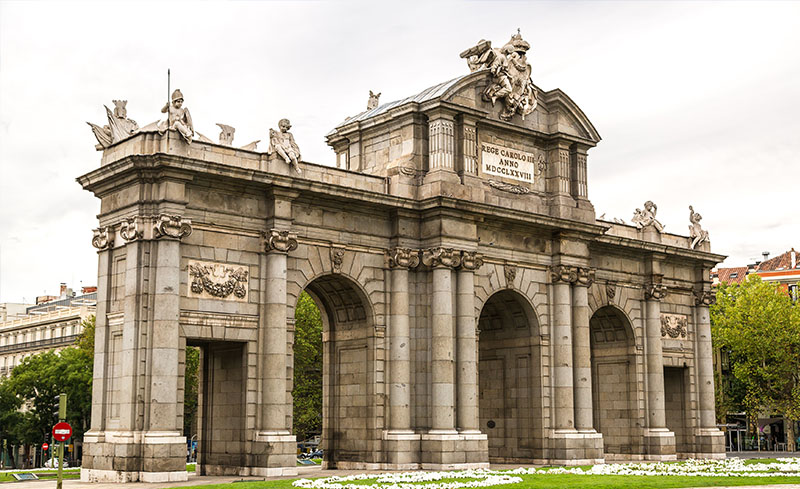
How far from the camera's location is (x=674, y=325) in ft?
161

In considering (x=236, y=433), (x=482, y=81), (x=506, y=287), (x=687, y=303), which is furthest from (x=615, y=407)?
(x=236, y=433)

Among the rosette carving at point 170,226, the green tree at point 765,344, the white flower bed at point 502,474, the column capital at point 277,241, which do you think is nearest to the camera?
the white flower bed at point 502,474

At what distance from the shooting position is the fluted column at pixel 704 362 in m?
48.8

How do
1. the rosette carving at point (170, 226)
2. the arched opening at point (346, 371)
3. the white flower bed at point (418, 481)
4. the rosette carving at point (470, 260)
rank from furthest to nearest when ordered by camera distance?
1. the rosette carving at point (470, 260)
2. the arched opening at point (346, 371)
3. the rosette carving at point (170, 226)
4. the white flower bed at point (418, 481)

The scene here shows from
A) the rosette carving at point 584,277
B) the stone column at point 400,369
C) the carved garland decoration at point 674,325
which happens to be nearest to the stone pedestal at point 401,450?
the stone column at point 400,369

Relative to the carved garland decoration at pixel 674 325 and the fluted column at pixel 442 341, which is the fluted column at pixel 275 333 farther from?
the carved garland decoration at pixel 674 325

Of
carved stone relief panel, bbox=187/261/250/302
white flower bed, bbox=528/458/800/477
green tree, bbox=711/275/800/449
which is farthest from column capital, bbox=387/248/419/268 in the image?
green tree, bbox=711/275/800/449

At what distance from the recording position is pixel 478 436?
3647 cm

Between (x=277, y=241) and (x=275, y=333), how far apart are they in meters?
3.12

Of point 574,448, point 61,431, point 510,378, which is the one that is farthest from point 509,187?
point 61,431

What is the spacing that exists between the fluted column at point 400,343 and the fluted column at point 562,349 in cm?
724

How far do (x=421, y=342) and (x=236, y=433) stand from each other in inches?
305

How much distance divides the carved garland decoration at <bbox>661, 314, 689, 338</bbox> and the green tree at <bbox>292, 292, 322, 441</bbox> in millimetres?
20925

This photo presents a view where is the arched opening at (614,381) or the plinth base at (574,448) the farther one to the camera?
the arched opening at (614,381)
